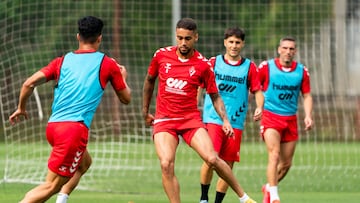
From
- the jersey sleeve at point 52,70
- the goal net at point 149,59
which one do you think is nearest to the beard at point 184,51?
the jersey sleeve at point 52,70

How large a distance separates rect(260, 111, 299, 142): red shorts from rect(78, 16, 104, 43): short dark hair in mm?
4101

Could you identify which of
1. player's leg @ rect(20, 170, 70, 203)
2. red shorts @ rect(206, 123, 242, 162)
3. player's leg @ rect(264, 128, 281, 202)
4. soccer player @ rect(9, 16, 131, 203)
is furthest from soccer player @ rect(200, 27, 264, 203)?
player's leg @ rect(20, 170, 70, 203)

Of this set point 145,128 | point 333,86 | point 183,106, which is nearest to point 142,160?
point 145,128

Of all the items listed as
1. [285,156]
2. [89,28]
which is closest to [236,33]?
[285,156]

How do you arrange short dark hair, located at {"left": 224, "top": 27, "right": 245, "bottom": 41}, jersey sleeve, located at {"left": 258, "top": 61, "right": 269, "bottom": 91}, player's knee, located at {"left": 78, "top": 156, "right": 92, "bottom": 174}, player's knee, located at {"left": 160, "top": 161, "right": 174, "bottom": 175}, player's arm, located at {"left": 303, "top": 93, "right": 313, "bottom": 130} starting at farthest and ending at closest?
jersey sleeve, located at {"left": 258, "top": 61, "right": 269, "bottom": 91} < player's arm, located at {"left": 303, "top": 93, "right": 313, "bottom": 130} < short dark hair, located at {"left": 224, "top": 27, "right": 245, "bottom": 41} < player's knee, located at {"left": 160, "top": 161, "right": 174, "bottom": 175} < player's knee, located at {"left": 78, "top": 156, "right": 92, "bottom": 174}

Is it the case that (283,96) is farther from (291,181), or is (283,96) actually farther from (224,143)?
(291,181)

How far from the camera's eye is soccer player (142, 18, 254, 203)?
11570 mm

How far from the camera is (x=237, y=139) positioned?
43.3ft

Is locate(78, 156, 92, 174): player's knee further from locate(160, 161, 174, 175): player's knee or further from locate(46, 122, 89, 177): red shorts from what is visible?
locate(46, 122, 89, 177): red shorts

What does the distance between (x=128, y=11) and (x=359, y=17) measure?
4.62 metres

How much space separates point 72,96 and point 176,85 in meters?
1.78

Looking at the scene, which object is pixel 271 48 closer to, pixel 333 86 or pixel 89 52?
pixel 333 86

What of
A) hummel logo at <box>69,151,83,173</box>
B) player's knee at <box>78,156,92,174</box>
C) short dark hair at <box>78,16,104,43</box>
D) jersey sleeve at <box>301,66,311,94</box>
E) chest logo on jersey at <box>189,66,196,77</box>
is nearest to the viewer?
hummel logo at <box>69,151,83,173</box>

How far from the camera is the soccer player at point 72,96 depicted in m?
10.1
